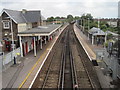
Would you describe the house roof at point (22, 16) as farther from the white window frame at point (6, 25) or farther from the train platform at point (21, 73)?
the train platform at point (21, 73)

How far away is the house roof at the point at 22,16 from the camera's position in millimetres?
24725

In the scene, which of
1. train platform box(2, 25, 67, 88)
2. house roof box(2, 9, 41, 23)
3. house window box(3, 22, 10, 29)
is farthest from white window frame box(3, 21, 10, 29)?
train platform box(2, 25, 67, 88)

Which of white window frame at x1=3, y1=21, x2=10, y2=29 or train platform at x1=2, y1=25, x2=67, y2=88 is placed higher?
white window frame at x1=3, y1=21, x2=10, y2=29

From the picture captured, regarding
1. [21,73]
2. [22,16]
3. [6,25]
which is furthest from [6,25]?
[21,73]

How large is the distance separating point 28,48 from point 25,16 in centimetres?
662

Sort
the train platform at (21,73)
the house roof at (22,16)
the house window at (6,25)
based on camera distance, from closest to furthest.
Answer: the train platform at (21,73)
the house roof at (22,16)
the house window at (6,25)

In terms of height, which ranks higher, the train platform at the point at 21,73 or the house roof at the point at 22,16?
the house roof at the point at 22,16

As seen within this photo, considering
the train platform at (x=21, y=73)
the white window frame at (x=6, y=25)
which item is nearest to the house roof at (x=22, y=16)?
the white window frame at (x=6, y=25)

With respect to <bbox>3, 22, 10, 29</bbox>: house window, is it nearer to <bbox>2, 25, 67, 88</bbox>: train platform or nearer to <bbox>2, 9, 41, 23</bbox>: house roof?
<bbox>2, 9, 41, 23</bbox>: house roof

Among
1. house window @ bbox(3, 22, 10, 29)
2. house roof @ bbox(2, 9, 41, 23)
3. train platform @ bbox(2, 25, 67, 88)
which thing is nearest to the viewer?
train platform @ bbox(2, 25, 67, 88)

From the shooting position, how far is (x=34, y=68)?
55.1 ft

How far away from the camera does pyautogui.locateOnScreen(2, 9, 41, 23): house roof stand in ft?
81.1

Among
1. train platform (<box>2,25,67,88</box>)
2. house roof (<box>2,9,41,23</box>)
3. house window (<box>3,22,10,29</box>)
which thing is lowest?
→ train platform (<box>2,25,67,88</box>)

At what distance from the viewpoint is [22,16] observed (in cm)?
2847
